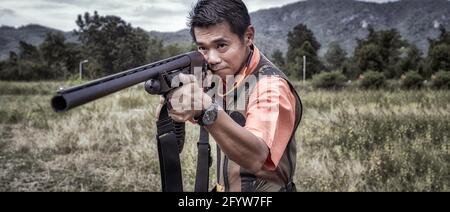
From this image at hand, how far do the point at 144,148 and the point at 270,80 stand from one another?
601 cm

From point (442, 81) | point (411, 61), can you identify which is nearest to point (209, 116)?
point (442, 81)

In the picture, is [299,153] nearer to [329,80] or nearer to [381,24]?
[329,80]

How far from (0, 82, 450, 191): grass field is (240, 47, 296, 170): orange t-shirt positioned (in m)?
3.74

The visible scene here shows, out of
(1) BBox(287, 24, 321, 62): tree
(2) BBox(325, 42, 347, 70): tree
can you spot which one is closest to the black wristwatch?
(1) BBox(287, 24, 321, 62): tree

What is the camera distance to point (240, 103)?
2207 millimetres

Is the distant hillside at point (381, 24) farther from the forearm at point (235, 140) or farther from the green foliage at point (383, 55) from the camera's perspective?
the forearm at point (235, 140)

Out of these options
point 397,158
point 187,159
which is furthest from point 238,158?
point 397,158

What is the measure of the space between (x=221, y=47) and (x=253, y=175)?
2.42 ft

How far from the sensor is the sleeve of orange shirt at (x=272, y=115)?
1938 mm

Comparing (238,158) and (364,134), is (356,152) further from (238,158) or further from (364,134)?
(238,158)

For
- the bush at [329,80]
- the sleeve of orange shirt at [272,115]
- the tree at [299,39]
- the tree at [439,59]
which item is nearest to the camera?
the sleeve of orange shirt at [272,115]

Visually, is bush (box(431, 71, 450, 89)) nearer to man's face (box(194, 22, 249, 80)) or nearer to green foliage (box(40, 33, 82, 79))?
man's face (box(194, 22, 249, 80))

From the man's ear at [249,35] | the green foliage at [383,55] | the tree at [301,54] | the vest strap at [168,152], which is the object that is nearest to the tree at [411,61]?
the green foliage at [383,55]

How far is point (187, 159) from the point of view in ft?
21.5
